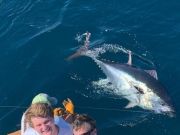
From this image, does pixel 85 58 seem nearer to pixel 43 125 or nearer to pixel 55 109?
pixel 55 109

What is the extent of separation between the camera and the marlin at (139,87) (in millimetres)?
10555

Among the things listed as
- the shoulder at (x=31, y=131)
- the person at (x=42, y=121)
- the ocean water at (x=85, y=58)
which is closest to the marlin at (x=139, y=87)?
the ocean water at (x=85, y=58)

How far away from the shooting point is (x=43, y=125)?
21.9ft

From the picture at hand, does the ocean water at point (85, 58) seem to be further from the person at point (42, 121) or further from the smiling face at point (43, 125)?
the smiling face at point (43, 125)

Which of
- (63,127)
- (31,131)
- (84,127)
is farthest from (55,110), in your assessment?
(84,127)

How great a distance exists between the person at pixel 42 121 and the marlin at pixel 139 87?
3.99 metres

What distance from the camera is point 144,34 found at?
43.8 ft

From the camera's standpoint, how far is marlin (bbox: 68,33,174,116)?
10.6m

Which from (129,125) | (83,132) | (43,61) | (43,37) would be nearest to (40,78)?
(43,61)

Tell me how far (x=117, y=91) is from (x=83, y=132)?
5.05m

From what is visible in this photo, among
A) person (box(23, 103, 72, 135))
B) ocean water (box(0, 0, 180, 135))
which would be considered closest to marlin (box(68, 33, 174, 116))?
ocean water (box(0, 0, 180, 135))

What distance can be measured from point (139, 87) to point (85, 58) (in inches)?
94.4

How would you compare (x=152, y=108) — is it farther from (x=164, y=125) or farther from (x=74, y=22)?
(x=74, y=22)

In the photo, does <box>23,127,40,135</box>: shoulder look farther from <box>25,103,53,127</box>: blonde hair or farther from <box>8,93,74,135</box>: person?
<box>8,93,74,135</box>: person
